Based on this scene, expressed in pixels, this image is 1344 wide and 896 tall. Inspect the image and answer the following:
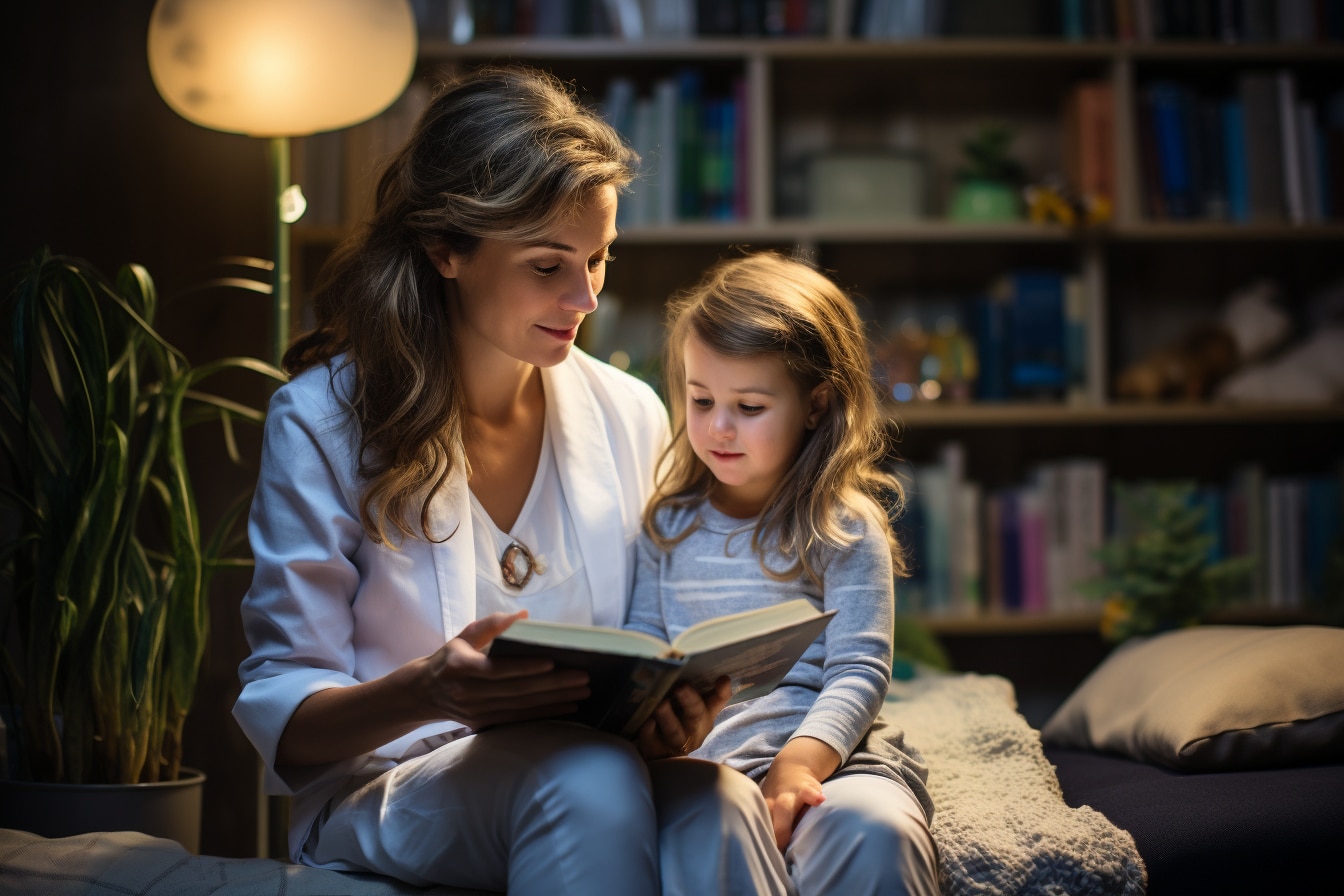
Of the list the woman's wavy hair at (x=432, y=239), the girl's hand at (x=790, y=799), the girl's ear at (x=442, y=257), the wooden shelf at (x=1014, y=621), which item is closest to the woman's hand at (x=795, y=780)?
the girl's hand at (x=790, y=799)

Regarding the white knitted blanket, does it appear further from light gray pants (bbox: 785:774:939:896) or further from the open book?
the open book

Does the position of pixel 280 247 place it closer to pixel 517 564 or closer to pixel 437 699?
pixel 517 564

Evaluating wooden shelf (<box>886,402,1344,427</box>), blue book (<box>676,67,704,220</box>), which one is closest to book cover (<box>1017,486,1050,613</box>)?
wooden shelf (<box>886,402,1344,427</box>)

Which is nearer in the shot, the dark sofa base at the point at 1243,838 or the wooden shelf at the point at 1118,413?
the dark sofa base at the point at 1243,838

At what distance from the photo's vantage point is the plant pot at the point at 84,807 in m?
1.38

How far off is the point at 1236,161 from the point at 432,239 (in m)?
2.12

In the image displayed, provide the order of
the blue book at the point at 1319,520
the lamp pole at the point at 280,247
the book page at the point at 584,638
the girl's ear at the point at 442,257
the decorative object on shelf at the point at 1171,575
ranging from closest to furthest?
the book page at the point at 584,638 < the girl's ear at the point at 442,257 < the lamp pole at the point at 280,247 < the decorative object on shelf at the point at 1171,575 < the blue book at the point at 1319,520

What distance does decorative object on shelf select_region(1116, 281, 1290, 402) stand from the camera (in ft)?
8.82

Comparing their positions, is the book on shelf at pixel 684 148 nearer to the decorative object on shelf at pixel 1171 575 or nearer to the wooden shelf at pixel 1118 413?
the wooden shelf at pixel 1118 413

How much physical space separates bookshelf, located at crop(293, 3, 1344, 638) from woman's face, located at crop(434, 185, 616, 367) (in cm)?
124

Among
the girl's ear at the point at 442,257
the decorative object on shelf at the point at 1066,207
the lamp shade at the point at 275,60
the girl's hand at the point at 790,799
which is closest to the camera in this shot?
the girl's hand at the point at 790,799

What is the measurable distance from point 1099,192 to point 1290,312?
0.57 meters

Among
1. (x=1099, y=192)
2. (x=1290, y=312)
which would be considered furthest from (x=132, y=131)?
(x=1290, y=312)

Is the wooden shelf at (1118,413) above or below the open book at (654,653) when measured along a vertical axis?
above
